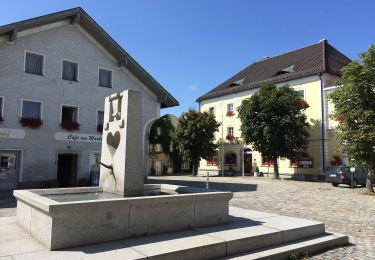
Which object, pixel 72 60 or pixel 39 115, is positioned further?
pixel 72 60

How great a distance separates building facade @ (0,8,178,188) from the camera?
63.0ft

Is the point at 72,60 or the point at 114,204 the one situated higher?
the point at 72,60

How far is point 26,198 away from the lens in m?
7.24

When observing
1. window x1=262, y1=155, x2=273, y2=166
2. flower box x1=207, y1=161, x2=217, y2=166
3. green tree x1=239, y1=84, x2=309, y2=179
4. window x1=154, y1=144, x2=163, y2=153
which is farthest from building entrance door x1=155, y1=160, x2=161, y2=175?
green tree x1=239, y1=84, x2=309, y2=179

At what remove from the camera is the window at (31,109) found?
1977cm

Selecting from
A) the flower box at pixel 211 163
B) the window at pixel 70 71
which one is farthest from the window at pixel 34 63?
the flower box at pixel 211 163

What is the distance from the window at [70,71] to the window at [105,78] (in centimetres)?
167

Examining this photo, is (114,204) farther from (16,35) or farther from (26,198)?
(16,35)

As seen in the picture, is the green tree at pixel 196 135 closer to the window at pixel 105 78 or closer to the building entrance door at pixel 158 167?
the building entrance door at pixel 158 167

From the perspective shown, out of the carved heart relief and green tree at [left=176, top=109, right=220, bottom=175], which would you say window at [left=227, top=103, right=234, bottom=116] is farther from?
the carved heart relief

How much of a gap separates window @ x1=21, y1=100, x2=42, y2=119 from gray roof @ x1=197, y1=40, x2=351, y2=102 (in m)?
24.6

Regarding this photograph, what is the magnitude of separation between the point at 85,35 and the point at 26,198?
17042mm

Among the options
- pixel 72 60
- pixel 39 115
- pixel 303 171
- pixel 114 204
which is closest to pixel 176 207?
pixel 114 204

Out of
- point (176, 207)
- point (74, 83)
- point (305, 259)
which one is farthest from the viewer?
point (74, 83)
